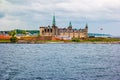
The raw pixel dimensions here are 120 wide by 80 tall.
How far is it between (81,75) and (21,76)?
7670mm

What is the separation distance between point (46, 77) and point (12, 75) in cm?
463

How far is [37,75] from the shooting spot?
157ft

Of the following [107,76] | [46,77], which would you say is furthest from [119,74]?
[46,77]

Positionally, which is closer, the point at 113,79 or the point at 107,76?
the point at 113,79

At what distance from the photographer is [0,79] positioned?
43.8 meters

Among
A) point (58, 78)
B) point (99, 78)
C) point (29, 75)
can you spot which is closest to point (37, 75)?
point (29, 75)

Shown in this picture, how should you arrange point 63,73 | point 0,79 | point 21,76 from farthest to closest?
point 63,73, point 21,76, point 0,79

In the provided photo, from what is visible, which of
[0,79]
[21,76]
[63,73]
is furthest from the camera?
[63,73]

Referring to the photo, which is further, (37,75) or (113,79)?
(37,75)

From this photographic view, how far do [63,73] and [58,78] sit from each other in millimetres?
5322

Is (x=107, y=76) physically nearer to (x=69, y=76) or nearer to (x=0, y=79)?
(x=69, y=76)

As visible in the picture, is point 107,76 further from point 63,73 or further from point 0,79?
point 0,79

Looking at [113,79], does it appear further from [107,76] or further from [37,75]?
[37,75]

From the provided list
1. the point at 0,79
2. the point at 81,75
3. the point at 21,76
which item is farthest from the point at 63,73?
the point at 0,79
